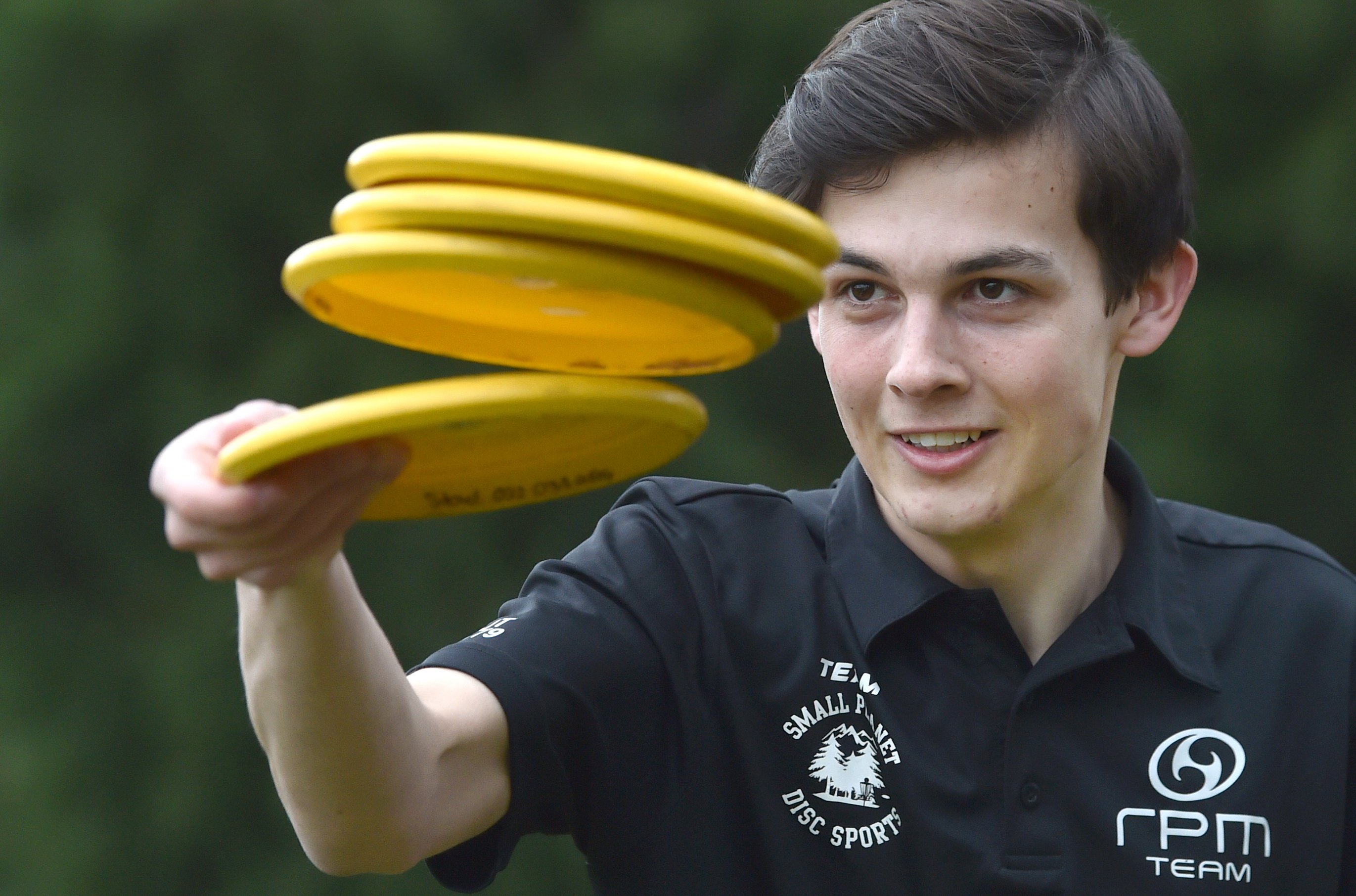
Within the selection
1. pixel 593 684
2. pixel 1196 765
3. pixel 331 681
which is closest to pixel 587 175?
pixel 331 681

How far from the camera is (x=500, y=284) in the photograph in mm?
1946

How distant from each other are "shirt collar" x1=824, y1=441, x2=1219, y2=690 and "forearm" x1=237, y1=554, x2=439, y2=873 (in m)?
0.89

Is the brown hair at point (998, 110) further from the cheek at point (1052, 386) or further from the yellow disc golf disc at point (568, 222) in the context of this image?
the yellow disc golf disc at point (568, 222)

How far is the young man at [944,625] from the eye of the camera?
2438 mm

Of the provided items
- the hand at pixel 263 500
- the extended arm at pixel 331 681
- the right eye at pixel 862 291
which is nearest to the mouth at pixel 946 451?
the right eye at pixel 862 291

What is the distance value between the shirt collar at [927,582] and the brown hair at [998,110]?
49 cm

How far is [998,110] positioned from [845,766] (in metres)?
1.14

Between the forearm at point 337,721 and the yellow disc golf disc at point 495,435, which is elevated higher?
the yellow disc golf disc at point 495,435

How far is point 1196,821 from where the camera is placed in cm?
256

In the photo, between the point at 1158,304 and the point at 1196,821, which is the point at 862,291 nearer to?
the point at 1158,304

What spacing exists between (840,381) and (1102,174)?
2.00 ft

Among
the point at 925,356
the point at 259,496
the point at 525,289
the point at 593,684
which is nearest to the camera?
the point at 259,496

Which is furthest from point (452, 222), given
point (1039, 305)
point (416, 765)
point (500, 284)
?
point (1039, 305)

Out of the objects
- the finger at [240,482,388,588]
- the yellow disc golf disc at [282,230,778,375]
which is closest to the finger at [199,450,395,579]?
the finger at [240,482,388,588]
